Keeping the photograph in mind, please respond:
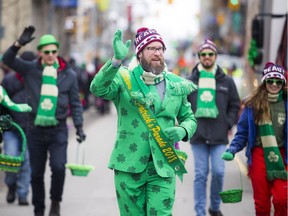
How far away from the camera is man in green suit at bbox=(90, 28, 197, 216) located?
20.5 ft

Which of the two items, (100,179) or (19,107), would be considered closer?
(19,107)

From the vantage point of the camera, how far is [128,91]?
6.30 metres

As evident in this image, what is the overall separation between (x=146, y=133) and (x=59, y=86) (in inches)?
120

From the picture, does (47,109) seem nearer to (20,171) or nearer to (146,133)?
(20,171)

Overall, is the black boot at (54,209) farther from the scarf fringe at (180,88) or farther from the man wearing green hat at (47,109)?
the scarf fringe at (180,88)

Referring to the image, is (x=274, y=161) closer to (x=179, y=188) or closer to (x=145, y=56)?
(x=145, y=56)

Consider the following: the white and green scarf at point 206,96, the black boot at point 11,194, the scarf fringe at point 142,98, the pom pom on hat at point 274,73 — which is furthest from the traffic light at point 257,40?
the scarf fringe at point 142,98

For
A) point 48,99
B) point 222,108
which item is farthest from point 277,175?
point 48,99

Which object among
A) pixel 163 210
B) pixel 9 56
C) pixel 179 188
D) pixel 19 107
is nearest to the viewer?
pixel 163 210

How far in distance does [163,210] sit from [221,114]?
3388mm

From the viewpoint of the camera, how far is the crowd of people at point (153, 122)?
20.5 ft

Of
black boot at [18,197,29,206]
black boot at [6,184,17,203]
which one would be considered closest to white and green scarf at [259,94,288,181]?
black boot at [18,197,29,206]

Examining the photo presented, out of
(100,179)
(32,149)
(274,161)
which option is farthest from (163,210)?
(100,179)

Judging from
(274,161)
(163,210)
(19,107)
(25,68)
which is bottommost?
(163,210)
